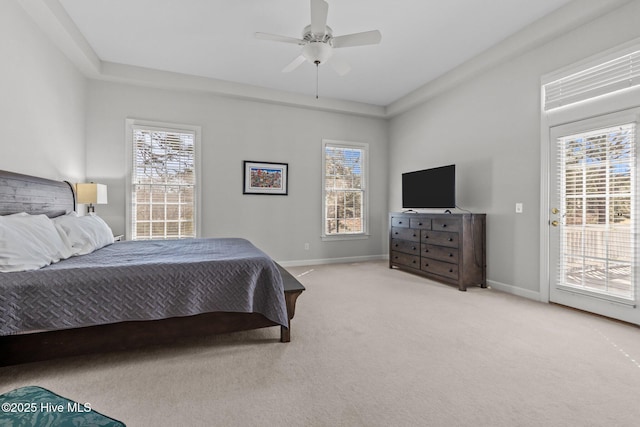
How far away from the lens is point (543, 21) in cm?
317

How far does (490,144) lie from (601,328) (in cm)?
237

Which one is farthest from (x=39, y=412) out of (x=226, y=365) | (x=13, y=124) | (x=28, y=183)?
(x=13, y=124)

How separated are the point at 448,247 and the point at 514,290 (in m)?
0.89

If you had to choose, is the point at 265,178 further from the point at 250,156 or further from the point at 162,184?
the point at 162,184

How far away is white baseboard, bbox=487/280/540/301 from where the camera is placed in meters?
3.47

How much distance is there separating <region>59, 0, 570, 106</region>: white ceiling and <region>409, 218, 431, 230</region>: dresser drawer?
2.18m

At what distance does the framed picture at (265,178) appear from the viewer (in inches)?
199

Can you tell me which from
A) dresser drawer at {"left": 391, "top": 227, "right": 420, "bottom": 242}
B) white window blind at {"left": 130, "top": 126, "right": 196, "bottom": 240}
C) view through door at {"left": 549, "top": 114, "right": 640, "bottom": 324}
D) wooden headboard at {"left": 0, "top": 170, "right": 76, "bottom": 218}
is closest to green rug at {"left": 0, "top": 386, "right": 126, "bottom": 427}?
wooden headboard at {"left": 0, "top": 170, "right": 76, "bottom": 218}

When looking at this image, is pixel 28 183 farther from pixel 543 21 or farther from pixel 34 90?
pixel 543 21

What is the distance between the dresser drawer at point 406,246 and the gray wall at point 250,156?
35.5 inches

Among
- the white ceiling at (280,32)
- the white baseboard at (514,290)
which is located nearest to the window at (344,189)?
the white ceiling at (280,32)

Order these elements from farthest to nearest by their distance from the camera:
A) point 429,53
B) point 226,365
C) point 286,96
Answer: point 286,96 < point 429,53 < point 226,365

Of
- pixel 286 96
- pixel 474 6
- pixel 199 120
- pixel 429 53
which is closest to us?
pixel 474 6

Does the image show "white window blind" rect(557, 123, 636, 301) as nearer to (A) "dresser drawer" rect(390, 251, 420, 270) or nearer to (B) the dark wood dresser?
(B) the dark wood dresser
